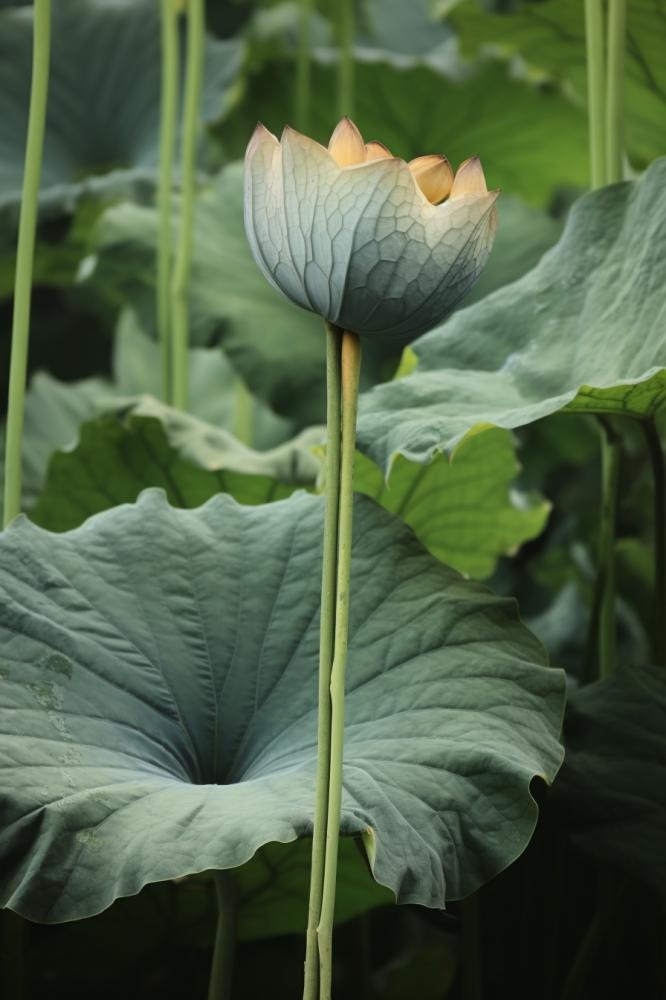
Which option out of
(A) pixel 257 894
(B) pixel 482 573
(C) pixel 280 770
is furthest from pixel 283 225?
(B) pixel 482 573

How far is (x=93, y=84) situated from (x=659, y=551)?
3.71 feet

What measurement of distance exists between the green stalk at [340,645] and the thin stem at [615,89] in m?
0.44

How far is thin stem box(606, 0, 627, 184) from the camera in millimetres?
885

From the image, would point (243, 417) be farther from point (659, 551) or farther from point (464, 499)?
point (659, 551)

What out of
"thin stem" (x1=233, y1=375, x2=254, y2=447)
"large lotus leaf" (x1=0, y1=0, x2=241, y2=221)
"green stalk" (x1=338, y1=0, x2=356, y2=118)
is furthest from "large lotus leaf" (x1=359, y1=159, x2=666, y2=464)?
"large lotus leaf" (x1=0, y1=0, x2=241, y2=221)

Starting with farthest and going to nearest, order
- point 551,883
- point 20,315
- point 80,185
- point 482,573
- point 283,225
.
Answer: point 80,185
point 482,573
point 551,883
point 20,315
point 283,225

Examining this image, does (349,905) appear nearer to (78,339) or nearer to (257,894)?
(257,894)

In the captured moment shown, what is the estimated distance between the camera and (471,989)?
3.01ft

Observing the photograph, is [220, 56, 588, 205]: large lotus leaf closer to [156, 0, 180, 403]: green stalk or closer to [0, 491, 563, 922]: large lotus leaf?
[156, 0, 180, 403]: green stalk

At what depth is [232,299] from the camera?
1.29 metres

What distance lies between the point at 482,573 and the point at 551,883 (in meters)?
0.27

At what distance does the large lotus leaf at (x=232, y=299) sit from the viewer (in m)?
1.27

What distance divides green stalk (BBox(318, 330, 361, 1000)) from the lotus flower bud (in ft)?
0.07

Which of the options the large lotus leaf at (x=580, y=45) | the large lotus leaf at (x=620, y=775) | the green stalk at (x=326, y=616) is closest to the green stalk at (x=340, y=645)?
the green stalk at (x=326, y=616)
